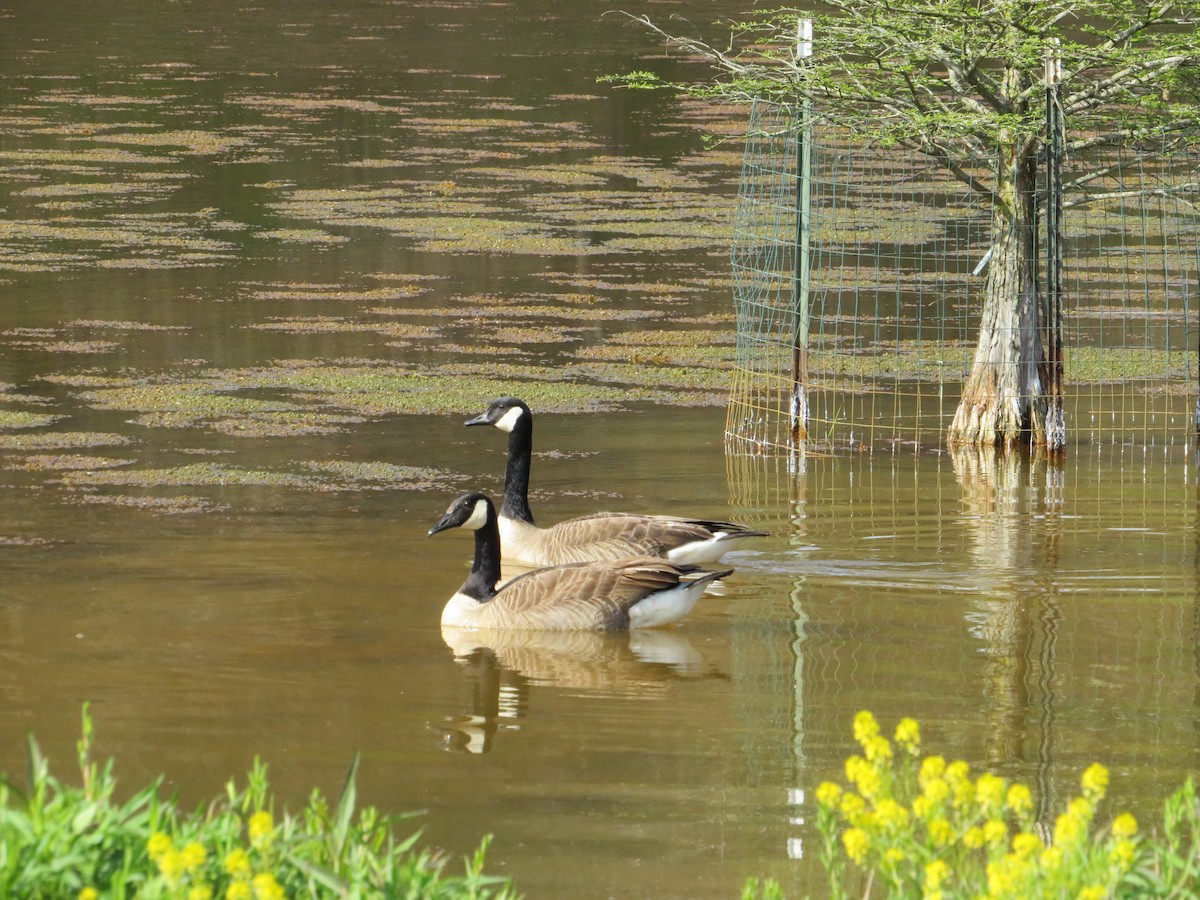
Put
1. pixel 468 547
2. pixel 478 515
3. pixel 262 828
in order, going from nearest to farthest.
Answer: pixel 262 828
pixel 478 515
pixel 468 547

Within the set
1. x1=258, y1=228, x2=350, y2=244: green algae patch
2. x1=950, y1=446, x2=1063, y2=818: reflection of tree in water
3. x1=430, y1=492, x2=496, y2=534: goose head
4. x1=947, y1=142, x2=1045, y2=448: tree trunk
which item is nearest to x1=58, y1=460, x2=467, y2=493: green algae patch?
x1=430, y1=492, x2=496, y2=534: goose head

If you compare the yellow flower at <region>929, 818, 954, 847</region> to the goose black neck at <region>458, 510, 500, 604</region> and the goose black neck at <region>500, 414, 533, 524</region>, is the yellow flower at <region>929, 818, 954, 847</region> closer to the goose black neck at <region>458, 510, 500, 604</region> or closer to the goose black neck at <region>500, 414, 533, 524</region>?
→ the goose black neck at <region>458, 510, 500, 604</region>

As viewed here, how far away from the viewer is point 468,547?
38.4 feet

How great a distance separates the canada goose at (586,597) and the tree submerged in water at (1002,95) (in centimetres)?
419

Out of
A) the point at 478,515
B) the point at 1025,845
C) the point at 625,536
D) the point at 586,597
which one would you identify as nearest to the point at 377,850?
the point at 1025,845

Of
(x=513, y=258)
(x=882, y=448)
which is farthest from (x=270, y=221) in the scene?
(x=882, y=448)

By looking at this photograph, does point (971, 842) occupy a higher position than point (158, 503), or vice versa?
point (158, 503)

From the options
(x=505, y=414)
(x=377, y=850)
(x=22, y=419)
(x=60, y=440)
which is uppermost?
(x=505, y=414)

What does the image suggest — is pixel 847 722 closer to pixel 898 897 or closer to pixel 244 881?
pixel 898 897

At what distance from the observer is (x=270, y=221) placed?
2448cm

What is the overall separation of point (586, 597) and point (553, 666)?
58 cm

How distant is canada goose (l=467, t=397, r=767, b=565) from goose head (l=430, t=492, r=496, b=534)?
0.80 metres

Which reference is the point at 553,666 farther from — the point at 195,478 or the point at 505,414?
the point at 195,478

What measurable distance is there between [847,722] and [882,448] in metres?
6.25
